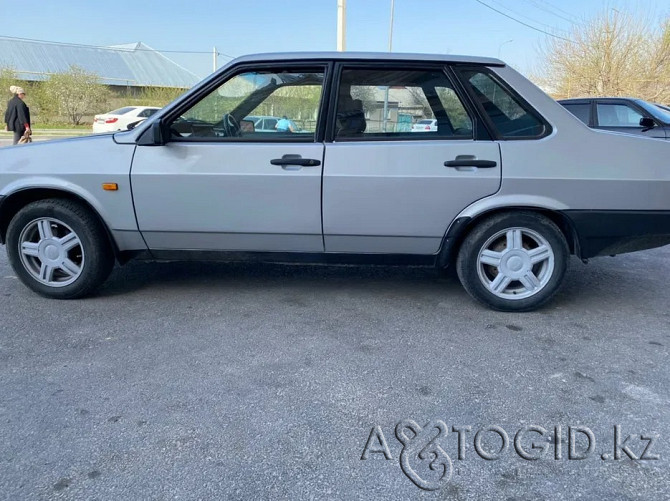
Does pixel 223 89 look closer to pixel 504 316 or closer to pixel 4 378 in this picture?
pixel 4 378

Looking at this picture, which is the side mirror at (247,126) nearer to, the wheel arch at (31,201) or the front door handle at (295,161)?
the front door handle at (295,161)

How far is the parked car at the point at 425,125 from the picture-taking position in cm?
371

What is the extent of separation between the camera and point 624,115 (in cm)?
912

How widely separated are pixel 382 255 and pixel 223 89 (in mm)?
1540

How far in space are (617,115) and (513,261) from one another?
268 inches

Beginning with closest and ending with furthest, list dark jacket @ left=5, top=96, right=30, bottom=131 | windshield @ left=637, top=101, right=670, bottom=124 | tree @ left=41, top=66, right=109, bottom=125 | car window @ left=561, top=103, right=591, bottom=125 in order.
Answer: windshield @ left=637, top=101, right=670, bottom=124
car window @ left=561, top=103, right=591, bottom=125
dark jacket @ left=5, top=96, right=30, bottom=131
tree @ left=41, top=66, right=109, bottom=125

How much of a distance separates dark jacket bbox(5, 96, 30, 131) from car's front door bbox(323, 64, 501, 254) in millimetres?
9378

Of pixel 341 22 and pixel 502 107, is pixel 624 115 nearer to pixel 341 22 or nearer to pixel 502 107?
pixel 502 107

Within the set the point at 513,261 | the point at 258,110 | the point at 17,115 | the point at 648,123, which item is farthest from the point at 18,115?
the point at 648,123

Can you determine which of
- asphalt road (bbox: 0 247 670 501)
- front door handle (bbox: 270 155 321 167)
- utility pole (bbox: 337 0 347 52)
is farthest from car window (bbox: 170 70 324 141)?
utility pole (bbox: 337 0 347 52)

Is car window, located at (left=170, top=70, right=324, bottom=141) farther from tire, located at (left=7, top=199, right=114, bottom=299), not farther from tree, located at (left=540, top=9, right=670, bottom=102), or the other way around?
tree, located at (left=540, top=9, right=670, bottom=102)

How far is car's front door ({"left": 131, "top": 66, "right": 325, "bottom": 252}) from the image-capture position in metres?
3.66

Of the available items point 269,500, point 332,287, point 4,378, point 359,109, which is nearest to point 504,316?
point 332,287

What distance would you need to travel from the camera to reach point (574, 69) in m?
24.9
